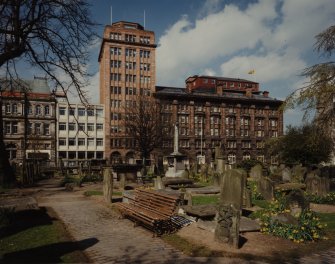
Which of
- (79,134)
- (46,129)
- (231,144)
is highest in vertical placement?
(46,129)

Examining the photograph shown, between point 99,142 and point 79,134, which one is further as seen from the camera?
point 99,142

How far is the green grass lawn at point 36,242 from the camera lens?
7070 mm

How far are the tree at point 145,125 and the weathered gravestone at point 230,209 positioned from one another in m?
38.8

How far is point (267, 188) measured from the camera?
651 inches

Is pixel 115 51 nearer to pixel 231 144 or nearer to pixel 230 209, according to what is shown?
pixel 231 144

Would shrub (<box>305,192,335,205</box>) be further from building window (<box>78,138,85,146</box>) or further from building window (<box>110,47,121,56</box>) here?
building window (<box>110,47,121,56</box>)

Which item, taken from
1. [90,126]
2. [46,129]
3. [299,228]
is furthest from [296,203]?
[90,126]

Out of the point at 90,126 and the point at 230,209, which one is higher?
the point at 90,126

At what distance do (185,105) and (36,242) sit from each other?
66972 mm

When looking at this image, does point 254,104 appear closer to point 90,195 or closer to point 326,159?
point 326,159

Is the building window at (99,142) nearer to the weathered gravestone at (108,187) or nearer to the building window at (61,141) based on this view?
the building window at (61,141)

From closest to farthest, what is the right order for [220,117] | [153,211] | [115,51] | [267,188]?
[153,211] → [267,188] → [115,51] → [220,117]

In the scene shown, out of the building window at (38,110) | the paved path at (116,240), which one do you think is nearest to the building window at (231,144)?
the building window at (38,110)

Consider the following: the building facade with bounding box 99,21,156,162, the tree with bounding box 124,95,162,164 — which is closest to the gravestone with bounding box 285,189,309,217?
the tree with bounding box 124,95,162,164
